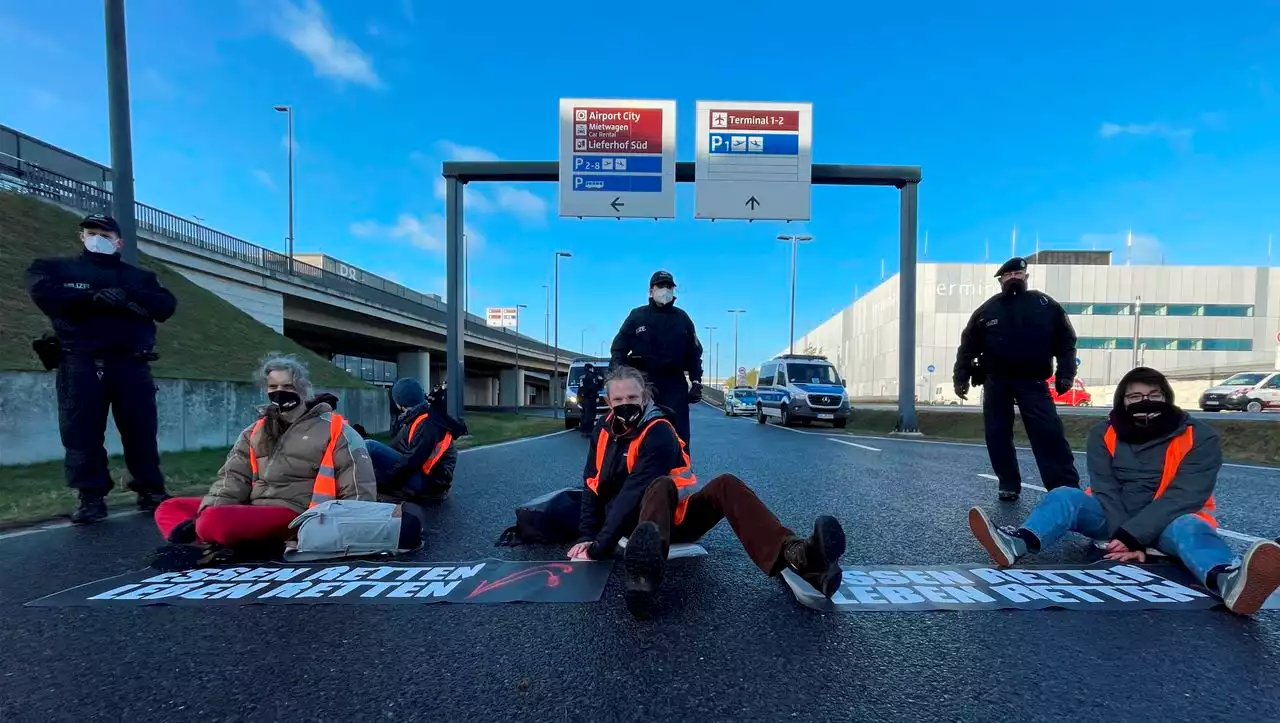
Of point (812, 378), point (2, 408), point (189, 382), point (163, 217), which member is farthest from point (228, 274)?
point (812, 378)

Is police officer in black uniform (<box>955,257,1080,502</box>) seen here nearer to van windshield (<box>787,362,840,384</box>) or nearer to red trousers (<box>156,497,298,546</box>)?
red trousers (<box>156,497,298,546</box>)

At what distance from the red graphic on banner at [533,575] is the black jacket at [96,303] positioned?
11.5 feet

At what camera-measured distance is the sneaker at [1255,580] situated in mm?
2037

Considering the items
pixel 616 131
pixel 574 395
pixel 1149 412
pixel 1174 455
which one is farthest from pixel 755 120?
pixel 1174 455

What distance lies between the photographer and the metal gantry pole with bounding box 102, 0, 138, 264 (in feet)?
18.2

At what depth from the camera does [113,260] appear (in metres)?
4.29

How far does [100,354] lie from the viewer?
415cm

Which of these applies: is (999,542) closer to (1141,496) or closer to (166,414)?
(1141,496)

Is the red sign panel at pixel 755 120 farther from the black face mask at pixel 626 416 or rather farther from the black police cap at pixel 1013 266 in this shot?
the black face mask at pixel 626 416

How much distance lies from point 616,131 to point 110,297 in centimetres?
946

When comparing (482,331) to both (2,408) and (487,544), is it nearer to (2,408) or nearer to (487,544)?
(2,408)

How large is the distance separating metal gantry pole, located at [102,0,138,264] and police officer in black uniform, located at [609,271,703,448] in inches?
197

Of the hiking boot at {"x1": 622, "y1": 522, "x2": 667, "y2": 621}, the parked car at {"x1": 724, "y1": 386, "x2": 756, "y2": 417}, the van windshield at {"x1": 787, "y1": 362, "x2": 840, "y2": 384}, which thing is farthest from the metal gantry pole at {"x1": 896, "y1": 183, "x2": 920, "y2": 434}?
the parked car at {"x1": 724, "y1": 386, "x2": 756, "y2": 417}

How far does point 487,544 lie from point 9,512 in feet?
12.4
